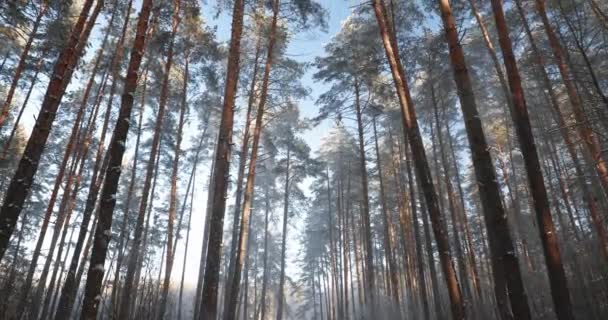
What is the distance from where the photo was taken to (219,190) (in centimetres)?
776

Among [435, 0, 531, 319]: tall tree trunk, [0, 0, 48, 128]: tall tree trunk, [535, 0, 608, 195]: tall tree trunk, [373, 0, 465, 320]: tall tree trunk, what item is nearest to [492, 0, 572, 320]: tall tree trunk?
[435, 0, 531, 319]: tall tree trunk

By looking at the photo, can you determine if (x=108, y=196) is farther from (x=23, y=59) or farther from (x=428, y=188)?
(x=23, y=59)

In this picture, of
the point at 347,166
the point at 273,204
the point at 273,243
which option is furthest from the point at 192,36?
the point at 273,243

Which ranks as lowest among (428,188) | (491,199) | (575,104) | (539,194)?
(491,199)

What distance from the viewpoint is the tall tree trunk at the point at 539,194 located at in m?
4.91

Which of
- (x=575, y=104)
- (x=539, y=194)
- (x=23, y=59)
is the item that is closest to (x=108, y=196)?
(x=539, y=194)

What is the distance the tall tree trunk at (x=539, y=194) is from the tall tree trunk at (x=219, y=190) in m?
6.15

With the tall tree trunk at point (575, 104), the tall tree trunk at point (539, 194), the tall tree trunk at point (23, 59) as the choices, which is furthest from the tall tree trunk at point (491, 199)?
the tall tree trunk at point (23, 59)

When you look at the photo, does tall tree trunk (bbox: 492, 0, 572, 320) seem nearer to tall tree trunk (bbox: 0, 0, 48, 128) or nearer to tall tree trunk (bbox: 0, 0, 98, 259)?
tall tree trunk (bbox: 0, 0, 98, 259)

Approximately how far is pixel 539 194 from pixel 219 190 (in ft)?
21.0

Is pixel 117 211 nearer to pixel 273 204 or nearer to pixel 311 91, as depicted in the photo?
pixel 273 204

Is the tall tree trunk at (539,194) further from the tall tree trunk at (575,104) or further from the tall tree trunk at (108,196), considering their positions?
the tall tree trunk at (108,196)

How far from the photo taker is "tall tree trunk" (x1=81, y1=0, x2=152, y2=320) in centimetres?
490

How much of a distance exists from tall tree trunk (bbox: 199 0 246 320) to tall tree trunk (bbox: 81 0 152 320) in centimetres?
224
